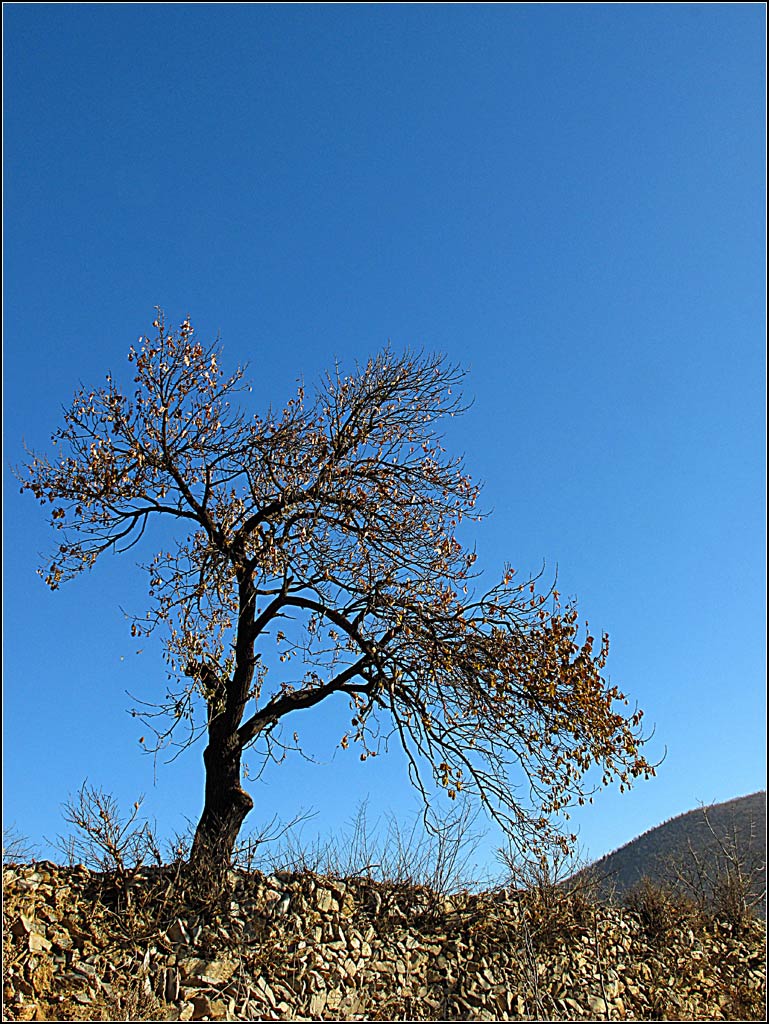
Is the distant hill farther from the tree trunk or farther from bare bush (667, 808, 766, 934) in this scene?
the tree trunk

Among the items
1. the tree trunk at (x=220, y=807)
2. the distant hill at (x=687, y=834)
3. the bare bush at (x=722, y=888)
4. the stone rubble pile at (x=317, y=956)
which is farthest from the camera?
the distant hill at (x=687, y=834)

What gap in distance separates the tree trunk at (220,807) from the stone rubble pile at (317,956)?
0.37 m

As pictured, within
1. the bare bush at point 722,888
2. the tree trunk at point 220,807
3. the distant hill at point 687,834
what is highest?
the tree trunk at point 220,807

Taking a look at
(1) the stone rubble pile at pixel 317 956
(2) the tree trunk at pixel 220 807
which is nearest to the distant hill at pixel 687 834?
(1) the stone rubble pile at pixel 317 956

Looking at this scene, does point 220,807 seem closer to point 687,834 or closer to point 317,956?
point 317,956

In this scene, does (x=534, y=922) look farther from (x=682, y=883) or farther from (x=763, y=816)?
(x=763, y=816)

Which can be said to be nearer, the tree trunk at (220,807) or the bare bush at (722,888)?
the tree trunk at (220,807)

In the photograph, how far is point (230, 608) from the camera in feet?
41.3

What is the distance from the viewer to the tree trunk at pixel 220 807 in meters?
11.1

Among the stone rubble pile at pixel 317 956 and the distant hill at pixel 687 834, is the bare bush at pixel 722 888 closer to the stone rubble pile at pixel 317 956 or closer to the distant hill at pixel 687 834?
the stone rubble pile at pixel 317 956

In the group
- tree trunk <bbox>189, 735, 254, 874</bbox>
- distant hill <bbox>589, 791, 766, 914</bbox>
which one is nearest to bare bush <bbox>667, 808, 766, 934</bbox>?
tree trunk <bbox>189, 735, 254, 874</bbox>

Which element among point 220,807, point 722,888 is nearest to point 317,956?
point 220,807

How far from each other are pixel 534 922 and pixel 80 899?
22.0 ft

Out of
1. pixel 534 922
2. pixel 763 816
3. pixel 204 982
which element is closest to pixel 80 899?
pixel 204 982
